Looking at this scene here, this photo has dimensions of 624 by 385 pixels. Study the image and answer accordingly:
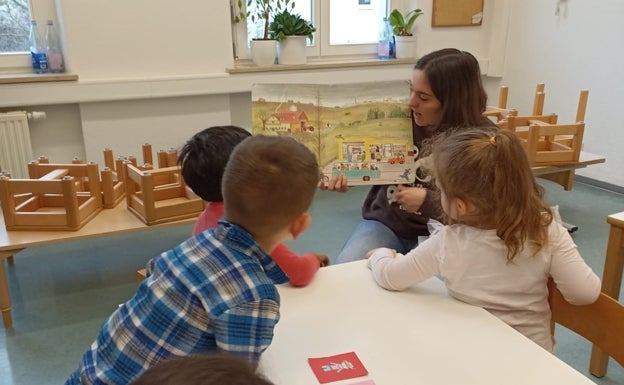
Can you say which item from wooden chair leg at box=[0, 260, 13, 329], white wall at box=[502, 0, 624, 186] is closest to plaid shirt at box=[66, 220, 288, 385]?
wooden chair leg at box=[0, 260, 13, 329]

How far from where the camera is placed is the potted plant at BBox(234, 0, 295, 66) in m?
3.93

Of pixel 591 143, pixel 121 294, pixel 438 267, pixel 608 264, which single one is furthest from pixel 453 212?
pixel 591 143

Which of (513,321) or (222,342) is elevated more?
(222,342)

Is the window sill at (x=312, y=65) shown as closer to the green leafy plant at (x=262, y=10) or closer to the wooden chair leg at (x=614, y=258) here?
the green leafy plant at (x=262, y=10)

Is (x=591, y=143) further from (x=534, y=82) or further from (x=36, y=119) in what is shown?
(x=36, y=119)

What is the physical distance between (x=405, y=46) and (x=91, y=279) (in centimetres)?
299

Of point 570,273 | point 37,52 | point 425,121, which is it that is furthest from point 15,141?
point 570,273

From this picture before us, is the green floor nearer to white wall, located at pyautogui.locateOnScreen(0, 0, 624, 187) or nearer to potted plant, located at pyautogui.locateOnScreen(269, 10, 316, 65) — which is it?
white wall, located at pyautogui.locateOnScreen(0, 0, 624, 187)

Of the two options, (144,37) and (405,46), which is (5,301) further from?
(405,46)

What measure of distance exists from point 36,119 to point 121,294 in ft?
4.88

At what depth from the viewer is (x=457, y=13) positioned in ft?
14.9

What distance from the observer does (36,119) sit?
3.44 metres

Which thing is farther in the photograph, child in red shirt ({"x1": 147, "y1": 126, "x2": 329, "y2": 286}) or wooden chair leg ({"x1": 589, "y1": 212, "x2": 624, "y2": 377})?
wooden chair leg ({"x1": 589, "y1": 212, "x2": 624, "y2": 377})

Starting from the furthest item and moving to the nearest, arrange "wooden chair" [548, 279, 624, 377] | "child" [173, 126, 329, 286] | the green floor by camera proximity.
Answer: the green floor → "child" [173, 126, 329, 286] → "wooden chair" [548, 279, 624, 377]
